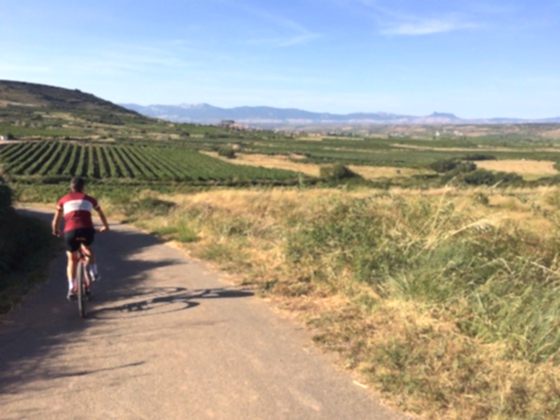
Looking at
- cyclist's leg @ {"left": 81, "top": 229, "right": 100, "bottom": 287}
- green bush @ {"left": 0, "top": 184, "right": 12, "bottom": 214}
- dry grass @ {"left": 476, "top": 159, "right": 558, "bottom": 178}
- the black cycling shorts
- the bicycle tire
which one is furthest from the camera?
dry grass @ {"left": 476, "top": 159, "right": 558, "bottom": 178}

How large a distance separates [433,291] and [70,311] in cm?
459

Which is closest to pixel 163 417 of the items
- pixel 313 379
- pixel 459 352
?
pixel 313 379

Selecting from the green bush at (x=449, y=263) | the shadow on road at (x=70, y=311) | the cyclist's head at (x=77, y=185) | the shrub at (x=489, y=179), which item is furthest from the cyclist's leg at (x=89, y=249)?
the shrub at (x=489, y=179)

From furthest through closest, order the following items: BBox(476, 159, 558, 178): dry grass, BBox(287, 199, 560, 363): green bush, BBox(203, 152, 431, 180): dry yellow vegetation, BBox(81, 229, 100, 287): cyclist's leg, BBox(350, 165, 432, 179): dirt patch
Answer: BBox(203, 152, 431, 180): dry yellow vegetation, BBox(350, 165, 432, 179): dirt patch, BBox(476, 159, 558, 178): dry grass, BBox(81, 229, 100, 287): cyclist's leg, BBox(287, 199, 560, 363): green bush

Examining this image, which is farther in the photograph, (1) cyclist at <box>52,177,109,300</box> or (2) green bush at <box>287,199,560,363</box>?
(1) cyclist at <box>52,177,109,300</box>

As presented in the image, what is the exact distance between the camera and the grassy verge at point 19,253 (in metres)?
7.98

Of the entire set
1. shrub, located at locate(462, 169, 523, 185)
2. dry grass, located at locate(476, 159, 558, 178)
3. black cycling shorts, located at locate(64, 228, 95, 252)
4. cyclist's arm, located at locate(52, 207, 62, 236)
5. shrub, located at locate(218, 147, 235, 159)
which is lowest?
dry grass, located at locate(476, 159, 558, 178)

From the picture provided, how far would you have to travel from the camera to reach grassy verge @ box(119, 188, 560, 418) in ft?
14.4

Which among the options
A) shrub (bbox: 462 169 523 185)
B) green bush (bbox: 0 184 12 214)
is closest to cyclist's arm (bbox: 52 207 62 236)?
green bush (bbox: 0 184 12 214)

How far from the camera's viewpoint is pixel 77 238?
7031 millimetres

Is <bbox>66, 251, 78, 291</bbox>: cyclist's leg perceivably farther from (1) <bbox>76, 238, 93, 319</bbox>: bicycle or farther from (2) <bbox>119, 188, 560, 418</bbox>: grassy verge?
(2) <bbox>119, 188, 560, 418</bbox>: grassy verge

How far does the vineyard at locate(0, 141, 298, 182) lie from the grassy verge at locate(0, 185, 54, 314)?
40.8m

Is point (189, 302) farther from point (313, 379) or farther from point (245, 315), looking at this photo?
point (313, 379)

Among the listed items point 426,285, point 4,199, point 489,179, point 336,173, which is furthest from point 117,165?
point 426,285
